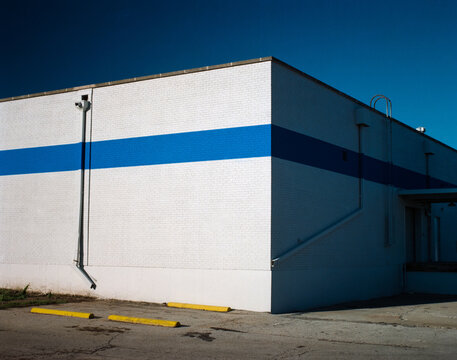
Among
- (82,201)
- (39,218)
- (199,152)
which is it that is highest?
(199,152)

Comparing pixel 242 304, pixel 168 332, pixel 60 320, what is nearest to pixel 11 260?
pixel 60 320

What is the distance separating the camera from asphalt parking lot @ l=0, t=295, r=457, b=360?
32.9ft

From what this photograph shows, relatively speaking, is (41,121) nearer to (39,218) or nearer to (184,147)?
(39,218)

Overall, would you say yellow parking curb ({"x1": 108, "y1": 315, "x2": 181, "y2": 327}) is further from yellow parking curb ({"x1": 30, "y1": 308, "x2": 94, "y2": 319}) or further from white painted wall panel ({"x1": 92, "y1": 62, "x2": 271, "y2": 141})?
white painted wall panel ({"x1": 92, "y1": 62, "x2": 271, "y2": 141})

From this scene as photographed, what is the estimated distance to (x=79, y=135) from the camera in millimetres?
20172

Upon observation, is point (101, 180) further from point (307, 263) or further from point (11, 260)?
point (307, 263)

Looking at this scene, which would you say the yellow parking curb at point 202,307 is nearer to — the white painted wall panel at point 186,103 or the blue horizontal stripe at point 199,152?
the blue horizontal stripe at point 199,152

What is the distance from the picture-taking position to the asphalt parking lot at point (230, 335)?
10.0m

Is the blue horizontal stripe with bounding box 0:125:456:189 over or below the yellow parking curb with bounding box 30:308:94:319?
over

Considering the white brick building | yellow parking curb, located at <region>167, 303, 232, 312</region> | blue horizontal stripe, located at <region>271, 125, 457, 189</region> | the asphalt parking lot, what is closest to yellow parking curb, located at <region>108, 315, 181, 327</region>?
the asphalt parking lot

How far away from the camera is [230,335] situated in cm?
1197

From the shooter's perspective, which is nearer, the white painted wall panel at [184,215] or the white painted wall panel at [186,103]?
the white painted wall panel at [184,215]

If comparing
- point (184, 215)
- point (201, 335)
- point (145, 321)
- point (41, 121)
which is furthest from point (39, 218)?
point (201, 335)

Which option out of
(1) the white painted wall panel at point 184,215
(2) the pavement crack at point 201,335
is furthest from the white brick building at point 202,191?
(2) the pavement crack at point 201,335
